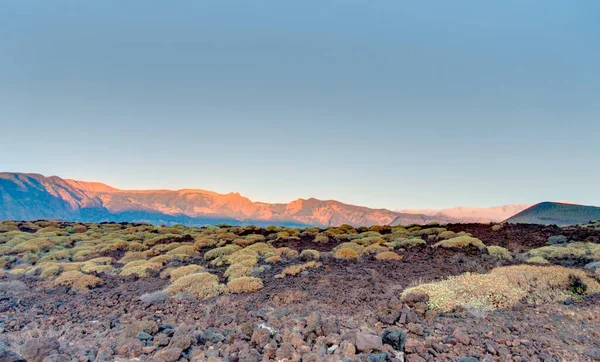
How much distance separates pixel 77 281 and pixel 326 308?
998 centimetres

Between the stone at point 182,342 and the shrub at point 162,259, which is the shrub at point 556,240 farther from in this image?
the shrub at point 162,259

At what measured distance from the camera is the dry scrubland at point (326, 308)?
581 cm

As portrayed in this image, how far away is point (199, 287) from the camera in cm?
1121

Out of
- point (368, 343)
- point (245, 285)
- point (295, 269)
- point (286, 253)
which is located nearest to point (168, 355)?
point (368, 343)

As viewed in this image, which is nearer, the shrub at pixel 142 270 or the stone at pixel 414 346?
the stone at pixel 414 346

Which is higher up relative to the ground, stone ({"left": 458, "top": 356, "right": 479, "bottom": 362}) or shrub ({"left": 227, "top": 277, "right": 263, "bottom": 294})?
stone ({"left": 458, "top": 356, "right": 479, "bottom": 362})

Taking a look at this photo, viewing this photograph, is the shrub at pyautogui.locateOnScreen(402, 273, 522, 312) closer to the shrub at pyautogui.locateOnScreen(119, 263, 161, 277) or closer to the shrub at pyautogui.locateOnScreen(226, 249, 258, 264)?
the shrub at pyautogui.locateOnScreen(226, 249, 258, 264)

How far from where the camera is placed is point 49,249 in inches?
852

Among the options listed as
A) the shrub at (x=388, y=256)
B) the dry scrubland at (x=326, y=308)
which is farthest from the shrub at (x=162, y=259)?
the shrub at (x=388, y=256)

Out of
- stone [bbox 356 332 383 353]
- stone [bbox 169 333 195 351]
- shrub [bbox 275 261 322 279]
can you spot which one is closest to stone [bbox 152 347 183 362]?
stone [bbox 169 333 195 351]

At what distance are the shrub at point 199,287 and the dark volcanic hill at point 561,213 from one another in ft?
164

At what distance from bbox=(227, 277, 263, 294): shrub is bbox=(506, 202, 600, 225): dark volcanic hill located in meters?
49.4

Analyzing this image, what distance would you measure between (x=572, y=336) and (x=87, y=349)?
860 centimetres

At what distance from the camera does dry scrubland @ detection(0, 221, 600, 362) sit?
5812mm
